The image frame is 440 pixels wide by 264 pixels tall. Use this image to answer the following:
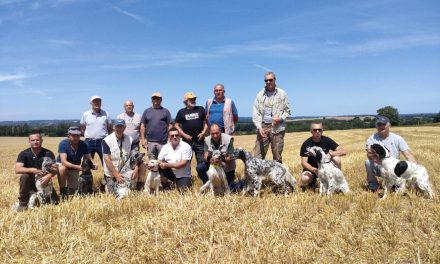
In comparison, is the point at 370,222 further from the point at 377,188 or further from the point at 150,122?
the point at 150,122

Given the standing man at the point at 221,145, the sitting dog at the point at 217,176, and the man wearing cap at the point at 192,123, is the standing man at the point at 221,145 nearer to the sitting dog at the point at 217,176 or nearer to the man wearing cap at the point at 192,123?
the sitting dog at the point at 217,176

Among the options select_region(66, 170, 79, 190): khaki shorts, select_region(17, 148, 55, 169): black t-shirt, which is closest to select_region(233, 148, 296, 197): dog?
select_region(66, 170, 79, 190): khaki shorts

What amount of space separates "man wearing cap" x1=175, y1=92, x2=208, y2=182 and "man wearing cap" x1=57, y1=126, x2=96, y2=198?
2138mm

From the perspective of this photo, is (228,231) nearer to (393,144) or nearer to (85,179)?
(393,144)

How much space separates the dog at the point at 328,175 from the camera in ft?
20.9

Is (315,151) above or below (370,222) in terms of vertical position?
above

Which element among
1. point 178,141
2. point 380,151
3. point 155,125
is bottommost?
point 380,151

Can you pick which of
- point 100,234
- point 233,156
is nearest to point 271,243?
point 100,234

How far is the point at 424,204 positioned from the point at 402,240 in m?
1.51

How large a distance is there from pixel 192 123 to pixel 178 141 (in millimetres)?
695

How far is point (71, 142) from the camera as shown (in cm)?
722

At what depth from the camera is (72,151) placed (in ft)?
23.8

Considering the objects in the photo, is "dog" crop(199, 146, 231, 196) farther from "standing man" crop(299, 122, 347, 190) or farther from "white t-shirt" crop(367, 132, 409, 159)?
"white t-shirt" crop(367, 132, 409, 159)

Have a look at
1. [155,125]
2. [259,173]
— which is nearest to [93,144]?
[155,125]
